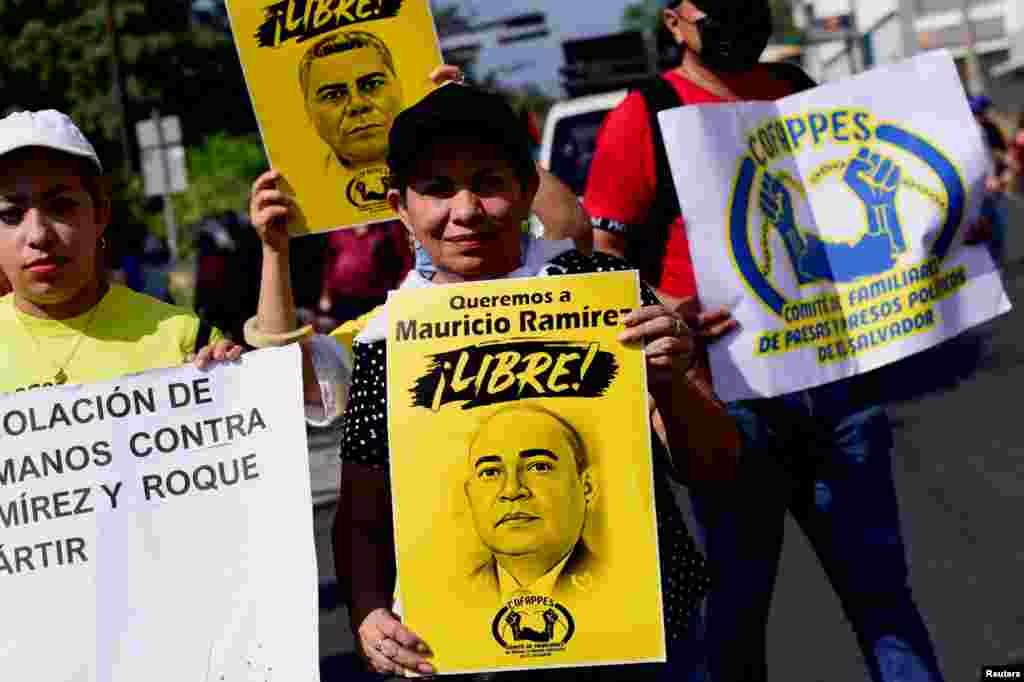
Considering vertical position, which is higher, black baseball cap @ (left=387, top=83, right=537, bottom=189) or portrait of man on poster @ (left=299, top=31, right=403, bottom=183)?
portrait of man on poster @ (left=299, top=31, right=403, bottom=183)

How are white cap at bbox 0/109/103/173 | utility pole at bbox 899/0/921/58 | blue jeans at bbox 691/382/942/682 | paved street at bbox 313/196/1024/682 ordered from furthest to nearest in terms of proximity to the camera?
1. utility pole at bbox 899/0/921/58
2. paved street at bbox 313/196/1024/682
3. blue jeans at bbox 691/382/942/682
4. white cap at bbox 0/109/103/173

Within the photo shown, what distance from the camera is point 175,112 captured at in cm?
6662

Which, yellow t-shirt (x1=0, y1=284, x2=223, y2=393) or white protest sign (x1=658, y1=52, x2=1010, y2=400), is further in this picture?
white protest sign (x1=658, y1=52, x2=1010, y2=400)

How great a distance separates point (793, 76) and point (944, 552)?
3580mm

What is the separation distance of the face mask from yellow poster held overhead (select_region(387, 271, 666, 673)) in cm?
149

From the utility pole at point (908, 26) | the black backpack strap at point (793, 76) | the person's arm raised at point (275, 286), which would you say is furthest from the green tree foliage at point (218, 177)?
the person's arm raised at point (275, 286)

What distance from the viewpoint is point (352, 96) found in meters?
3.99

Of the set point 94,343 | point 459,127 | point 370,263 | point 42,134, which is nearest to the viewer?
point 459,127

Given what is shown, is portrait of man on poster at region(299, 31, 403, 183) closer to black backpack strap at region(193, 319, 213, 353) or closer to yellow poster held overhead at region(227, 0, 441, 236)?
yellow poster held overhead at region(227, 0, 441, 236)

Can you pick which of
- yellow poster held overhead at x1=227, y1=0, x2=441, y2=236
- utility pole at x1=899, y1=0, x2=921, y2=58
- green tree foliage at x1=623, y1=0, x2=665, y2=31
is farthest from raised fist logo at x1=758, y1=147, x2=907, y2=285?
green tree foliage at x1=623, y1=0, x2=665, y2=31

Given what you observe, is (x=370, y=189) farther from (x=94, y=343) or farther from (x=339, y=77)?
(x=94, y=343)

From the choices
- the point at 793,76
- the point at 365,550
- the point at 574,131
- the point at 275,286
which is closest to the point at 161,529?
the point at 365,550

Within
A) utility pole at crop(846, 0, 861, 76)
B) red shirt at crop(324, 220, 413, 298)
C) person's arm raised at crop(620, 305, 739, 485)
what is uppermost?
utility pole at crop(846, 0, 861, 76)

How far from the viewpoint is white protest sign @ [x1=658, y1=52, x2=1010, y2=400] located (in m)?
3.93
